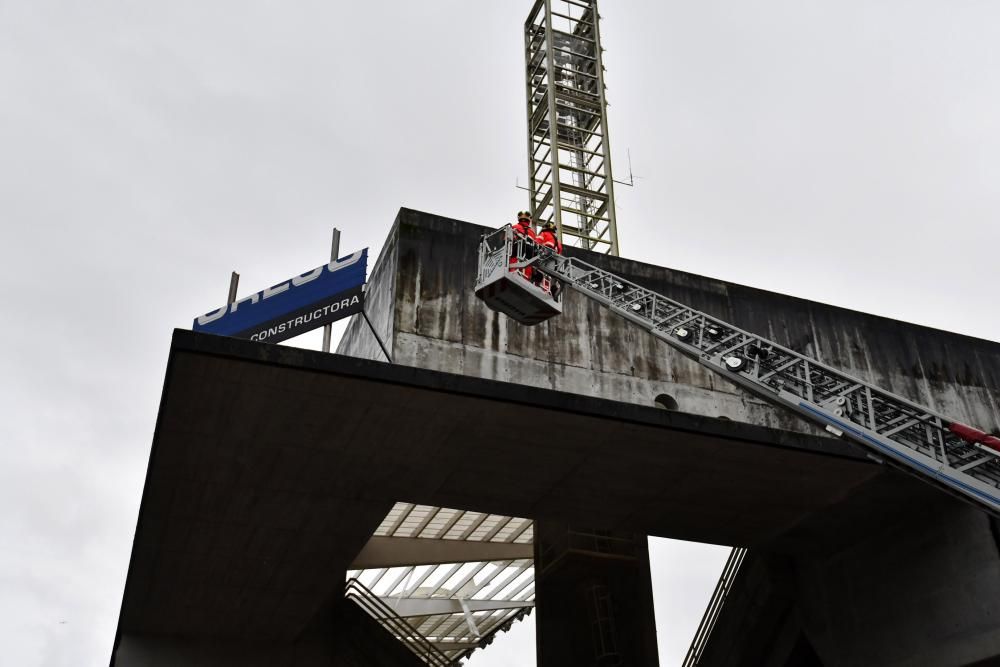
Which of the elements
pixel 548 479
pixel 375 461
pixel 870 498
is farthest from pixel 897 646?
pixel 375 461

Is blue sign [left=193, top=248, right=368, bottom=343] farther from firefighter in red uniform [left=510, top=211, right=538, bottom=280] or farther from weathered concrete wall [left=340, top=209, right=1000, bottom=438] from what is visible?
firefighter in red uniform [left=510, top=211, right=538, bottom=280]

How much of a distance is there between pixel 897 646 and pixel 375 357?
537 inches

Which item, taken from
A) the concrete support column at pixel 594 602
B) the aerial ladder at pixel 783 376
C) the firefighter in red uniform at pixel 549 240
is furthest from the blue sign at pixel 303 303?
the concrete support column at pixel 594 602

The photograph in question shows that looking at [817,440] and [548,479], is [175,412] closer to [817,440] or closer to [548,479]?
[548,479]

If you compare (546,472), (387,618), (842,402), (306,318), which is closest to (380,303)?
(306,318)

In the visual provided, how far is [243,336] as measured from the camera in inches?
923

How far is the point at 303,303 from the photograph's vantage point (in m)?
23.1

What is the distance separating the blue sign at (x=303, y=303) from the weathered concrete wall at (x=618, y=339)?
0.63m

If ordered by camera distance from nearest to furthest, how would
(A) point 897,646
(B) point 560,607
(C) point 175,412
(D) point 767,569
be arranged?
(C) point 175,412 → (A) point 897,646 → (D) point 767,569 → (B) point 560,607

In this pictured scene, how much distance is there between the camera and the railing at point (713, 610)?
90.8ft

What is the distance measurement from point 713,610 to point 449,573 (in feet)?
62.7

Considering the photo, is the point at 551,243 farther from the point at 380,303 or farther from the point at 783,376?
the point at 783,376

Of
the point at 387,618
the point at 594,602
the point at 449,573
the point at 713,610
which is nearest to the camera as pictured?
the point at 387,618

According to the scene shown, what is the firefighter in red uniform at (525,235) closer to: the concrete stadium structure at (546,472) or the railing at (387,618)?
the concrete stadium structure at (546,472)
